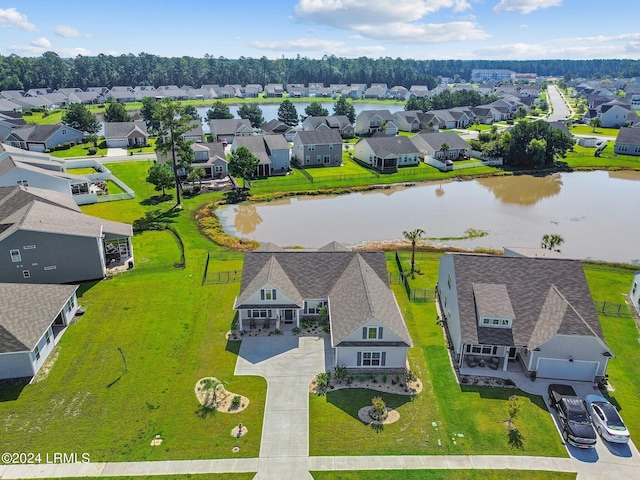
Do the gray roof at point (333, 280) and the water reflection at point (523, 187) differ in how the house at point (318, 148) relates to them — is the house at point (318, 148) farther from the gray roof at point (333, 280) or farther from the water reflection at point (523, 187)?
the gray roof at point (333, 280)

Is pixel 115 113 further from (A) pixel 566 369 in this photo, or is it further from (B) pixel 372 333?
(A) pixel 566 369

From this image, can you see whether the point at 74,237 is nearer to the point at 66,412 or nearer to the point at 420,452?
the point at 66,412

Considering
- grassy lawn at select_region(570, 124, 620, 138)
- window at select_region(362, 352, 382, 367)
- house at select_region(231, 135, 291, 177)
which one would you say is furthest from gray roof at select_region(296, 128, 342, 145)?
grassy lawn at select_region(570, 124, 620, 138)

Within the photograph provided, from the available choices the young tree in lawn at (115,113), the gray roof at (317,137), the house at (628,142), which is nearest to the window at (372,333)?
the gray roof at (317,137)

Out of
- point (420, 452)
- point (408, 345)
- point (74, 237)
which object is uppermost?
point (74, 237)

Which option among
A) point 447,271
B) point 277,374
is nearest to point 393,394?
point 277,374

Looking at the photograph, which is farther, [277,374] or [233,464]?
[277,374]
